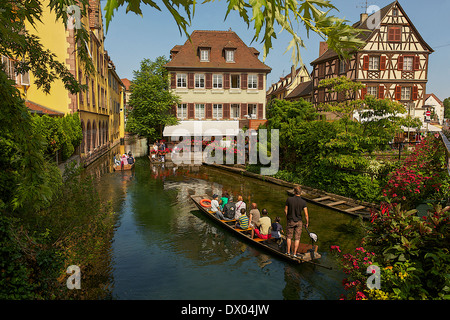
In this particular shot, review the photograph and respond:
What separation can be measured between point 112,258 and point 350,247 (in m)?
7.49

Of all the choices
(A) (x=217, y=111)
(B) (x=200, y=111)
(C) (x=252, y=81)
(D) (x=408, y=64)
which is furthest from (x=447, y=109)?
(B) (x=200, y=111)

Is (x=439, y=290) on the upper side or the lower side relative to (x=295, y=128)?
lower

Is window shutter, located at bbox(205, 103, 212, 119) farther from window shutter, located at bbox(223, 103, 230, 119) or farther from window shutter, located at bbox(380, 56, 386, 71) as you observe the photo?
window shutter, located at bbox(380, 56, 386, 71)

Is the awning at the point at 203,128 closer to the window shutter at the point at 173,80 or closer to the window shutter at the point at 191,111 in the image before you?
the window shutter at the point at 191,111

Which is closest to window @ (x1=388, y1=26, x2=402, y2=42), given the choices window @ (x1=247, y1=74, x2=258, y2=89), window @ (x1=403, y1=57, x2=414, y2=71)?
window @ (x1=403, y1=57, x2=414, y2=71)

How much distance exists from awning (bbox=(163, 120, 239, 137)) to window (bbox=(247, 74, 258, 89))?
4.96 meters

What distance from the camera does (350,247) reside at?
412 inches

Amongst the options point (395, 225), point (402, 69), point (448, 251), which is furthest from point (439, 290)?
point (402, 69)

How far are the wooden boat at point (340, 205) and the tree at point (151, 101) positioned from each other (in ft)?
70.9

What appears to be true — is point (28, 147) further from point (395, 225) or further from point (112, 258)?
point (112, 258)

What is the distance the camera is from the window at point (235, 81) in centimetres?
3781

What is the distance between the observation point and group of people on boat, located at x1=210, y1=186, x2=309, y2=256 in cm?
891

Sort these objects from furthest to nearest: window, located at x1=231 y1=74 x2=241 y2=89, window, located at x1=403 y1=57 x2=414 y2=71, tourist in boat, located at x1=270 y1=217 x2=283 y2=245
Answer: window, located at x1=231 y1=74 x2=241 y2=89
window, located at x1=403 y1=57 x2=414 y2=71
tourist in boat, located at x1=270 y1=217 x2=283 y2=245

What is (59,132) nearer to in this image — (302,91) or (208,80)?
(208,80)
